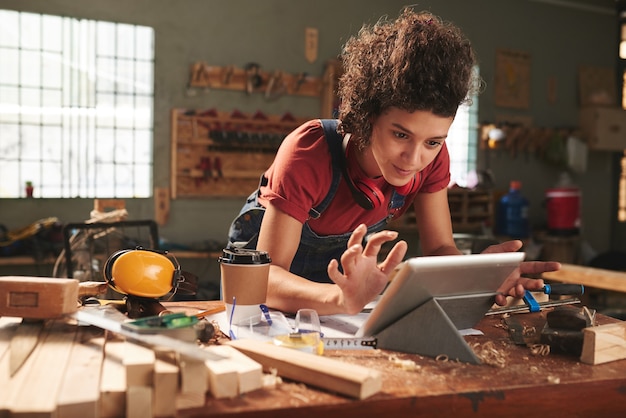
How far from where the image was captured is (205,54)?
16.6 ft

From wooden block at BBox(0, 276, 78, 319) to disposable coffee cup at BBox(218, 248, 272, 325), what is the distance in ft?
1.15

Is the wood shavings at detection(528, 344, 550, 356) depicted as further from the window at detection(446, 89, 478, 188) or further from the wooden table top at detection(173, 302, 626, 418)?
the window at detection(446, 89, 478, 188)

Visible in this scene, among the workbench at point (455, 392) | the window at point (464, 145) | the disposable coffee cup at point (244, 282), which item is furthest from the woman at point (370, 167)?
the window at point (464, 145)

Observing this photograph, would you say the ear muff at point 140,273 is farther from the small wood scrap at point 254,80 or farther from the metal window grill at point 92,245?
the small wood scrap at point 254,80

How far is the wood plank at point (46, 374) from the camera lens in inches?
32.4

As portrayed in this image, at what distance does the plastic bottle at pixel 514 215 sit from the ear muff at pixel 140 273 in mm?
5019

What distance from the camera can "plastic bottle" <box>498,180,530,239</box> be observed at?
587 cm

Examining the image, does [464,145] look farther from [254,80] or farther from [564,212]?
[254,80]

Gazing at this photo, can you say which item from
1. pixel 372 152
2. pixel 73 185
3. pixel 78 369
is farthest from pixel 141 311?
pixel 73 185

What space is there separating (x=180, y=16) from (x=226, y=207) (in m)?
1.66

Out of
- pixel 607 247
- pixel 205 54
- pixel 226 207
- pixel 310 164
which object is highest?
pixel 205 54

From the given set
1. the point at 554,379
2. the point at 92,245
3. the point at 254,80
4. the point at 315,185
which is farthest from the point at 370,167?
the point at 254,80

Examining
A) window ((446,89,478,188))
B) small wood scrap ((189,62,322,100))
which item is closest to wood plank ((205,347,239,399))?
small wood scrap ((189,62,322,100))

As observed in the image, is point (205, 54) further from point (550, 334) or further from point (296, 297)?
point (550, 334)
